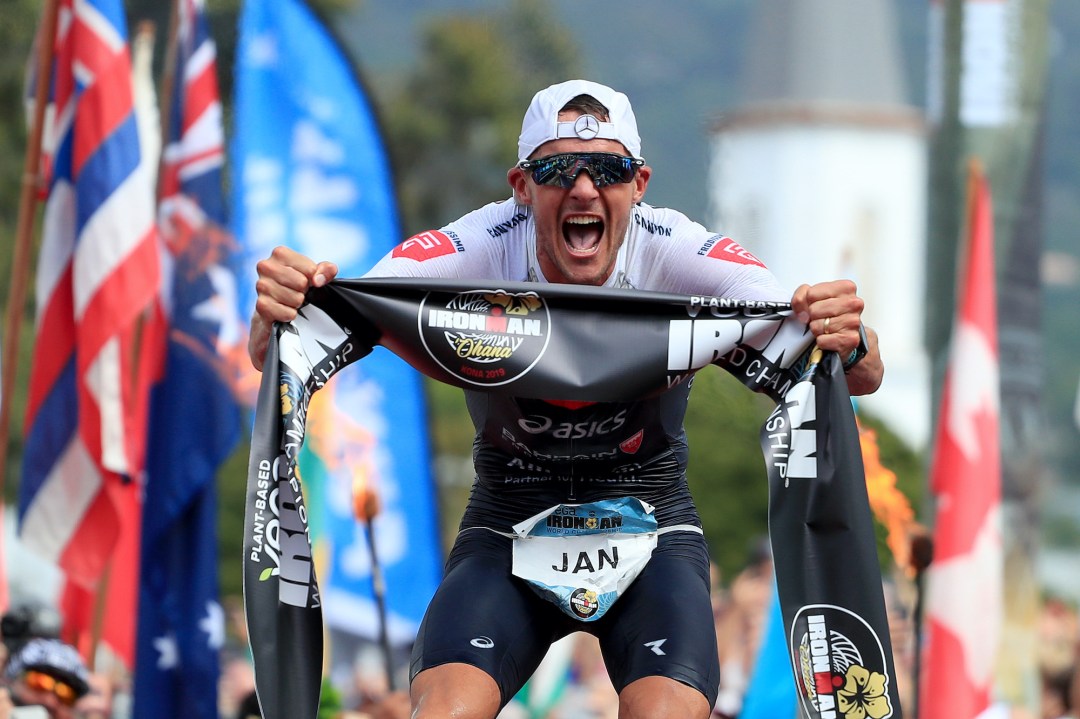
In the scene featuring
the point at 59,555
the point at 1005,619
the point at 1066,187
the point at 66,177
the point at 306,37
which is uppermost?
the point at 1066,187

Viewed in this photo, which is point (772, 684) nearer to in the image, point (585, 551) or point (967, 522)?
point (967, 522)

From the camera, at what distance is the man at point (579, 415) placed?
16.7ft

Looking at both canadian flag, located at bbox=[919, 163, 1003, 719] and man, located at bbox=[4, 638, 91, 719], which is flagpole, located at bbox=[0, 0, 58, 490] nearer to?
man, located at bbox=[4, 638, 91, 719]

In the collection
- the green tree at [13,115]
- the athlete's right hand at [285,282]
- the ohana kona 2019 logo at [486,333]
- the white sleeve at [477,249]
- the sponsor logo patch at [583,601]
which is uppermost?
the green tree at [13,115]

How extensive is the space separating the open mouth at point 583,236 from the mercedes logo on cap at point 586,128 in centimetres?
28

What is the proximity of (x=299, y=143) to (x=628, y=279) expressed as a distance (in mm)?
7287

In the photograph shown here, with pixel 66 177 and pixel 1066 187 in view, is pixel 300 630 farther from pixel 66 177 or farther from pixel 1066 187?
pixel 1066 187

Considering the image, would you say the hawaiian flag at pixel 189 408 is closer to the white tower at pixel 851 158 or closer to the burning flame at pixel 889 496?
the burning flame at pixel 889 496

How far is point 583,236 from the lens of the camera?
5352 millimetres

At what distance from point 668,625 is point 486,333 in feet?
3.58

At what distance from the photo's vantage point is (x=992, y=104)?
22125 millimetres

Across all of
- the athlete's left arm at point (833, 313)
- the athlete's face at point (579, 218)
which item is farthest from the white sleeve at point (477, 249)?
the athlete's left arm at point (833, 313)

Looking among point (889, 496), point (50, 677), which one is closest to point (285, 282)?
Answer: point (50, 677)

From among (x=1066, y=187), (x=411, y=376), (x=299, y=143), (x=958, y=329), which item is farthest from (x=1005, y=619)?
(x=1066, y=187)
